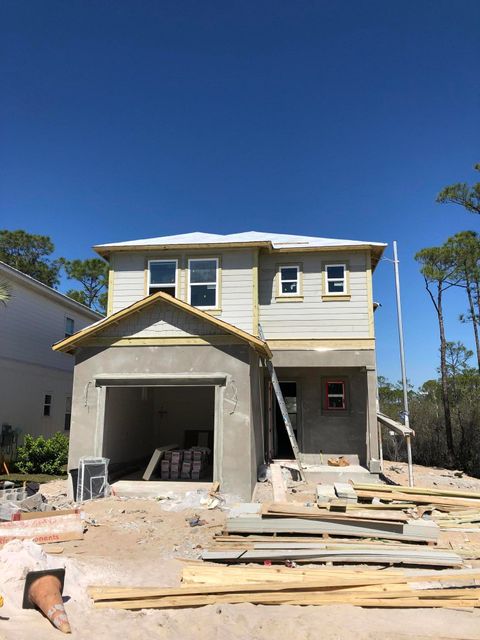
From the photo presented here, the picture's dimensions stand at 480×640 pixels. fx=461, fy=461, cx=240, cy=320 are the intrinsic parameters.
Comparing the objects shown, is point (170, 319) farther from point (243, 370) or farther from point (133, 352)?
point (243, 370)

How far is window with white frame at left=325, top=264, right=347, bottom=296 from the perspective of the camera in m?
15.4

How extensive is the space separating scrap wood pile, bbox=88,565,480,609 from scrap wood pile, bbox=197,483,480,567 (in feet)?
2.68

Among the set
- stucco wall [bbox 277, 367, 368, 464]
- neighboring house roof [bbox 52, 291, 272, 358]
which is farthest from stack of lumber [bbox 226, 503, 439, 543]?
stucco wall [bbox 277, 367, 368, 464]

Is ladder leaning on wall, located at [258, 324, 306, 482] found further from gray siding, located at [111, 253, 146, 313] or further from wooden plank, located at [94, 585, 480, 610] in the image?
wooden plank, located at [94, 585, 480, 610]

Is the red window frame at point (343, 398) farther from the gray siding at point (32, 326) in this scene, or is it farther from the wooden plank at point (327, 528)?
the gray siding at point (32, 326)

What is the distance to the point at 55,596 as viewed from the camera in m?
5.44

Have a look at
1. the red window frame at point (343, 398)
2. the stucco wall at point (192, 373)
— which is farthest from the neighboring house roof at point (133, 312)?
the red window frame at point (343, 398)

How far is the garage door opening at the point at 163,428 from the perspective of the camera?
13383mm

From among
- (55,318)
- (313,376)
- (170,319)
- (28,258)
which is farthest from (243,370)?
(28,258)

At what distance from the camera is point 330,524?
861cm

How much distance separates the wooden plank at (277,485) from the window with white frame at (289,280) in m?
5.66

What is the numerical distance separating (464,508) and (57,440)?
1327 cm

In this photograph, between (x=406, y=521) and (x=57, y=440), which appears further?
(x=57, y=440)

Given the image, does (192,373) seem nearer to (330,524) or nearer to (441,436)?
(330,524)
